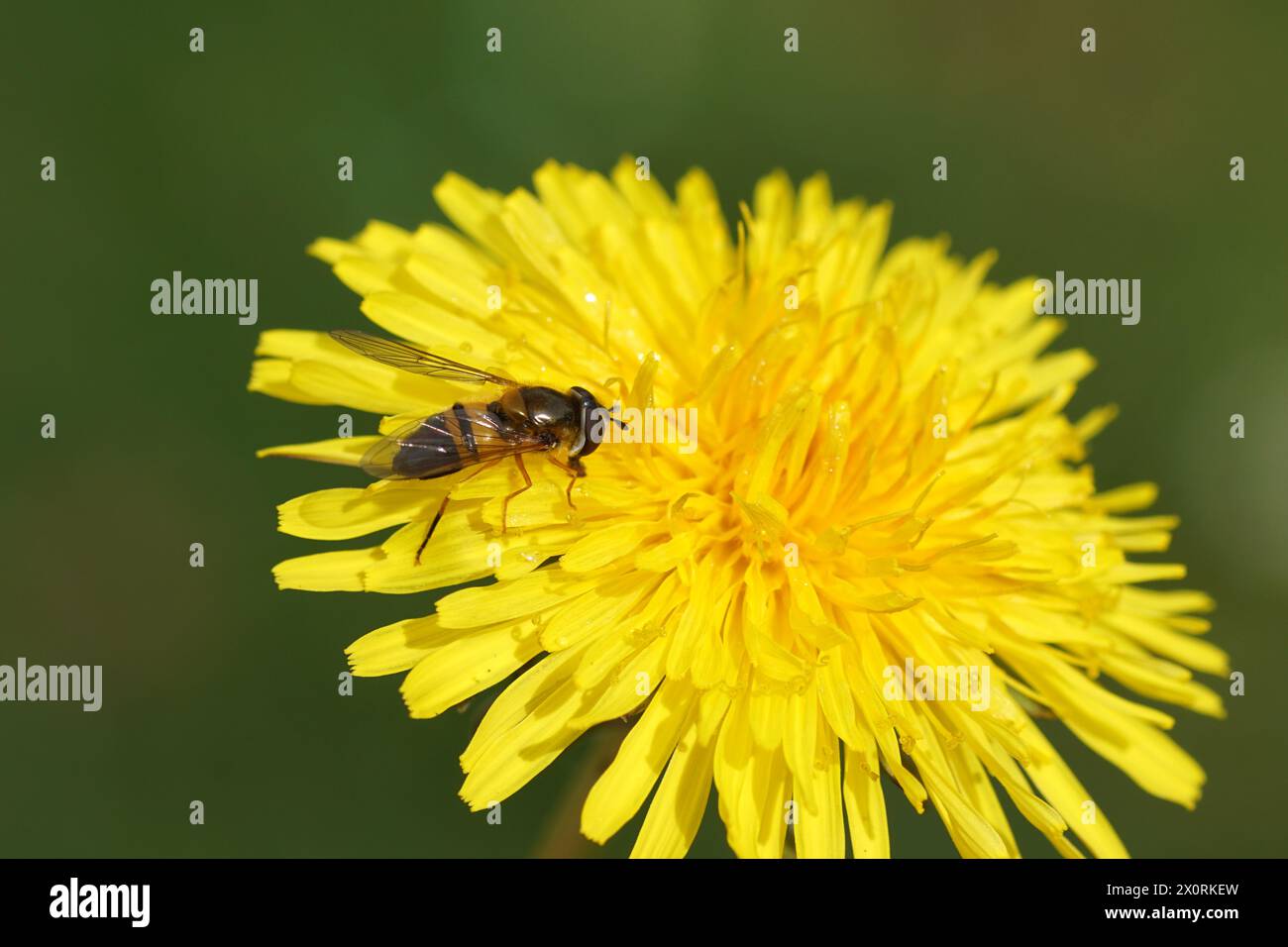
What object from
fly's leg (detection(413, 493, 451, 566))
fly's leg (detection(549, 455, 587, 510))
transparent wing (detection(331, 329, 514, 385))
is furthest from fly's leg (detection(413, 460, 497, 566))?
transparent wing (detection(331, 329, 514, 385))

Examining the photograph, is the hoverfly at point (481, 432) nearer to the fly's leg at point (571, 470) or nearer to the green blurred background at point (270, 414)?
the fly's leg at point (571, 470)

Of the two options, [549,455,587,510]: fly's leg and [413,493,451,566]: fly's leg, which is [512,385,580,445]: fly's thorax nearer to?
[549,455,587,510]: fly's leg

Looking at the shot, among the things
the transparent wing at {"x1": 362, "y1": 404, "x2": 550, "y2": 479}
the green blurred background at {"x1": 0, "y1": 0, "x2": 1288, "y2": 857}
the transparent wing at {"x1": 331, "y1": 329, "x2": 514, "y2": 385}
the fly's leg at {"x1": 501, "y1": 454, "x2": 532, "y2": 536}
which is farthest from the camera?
the green blurred background at {"x1": 0, "y1": 0, "x2": 1288, "y2": 857}

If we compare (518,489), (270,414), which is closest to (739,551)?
(518,489)

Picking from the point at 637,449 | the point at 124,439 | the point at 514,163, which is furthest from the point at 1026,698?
the point at 124,439

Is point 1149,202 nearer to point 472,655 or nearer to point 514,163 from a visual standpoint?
point 514,163
